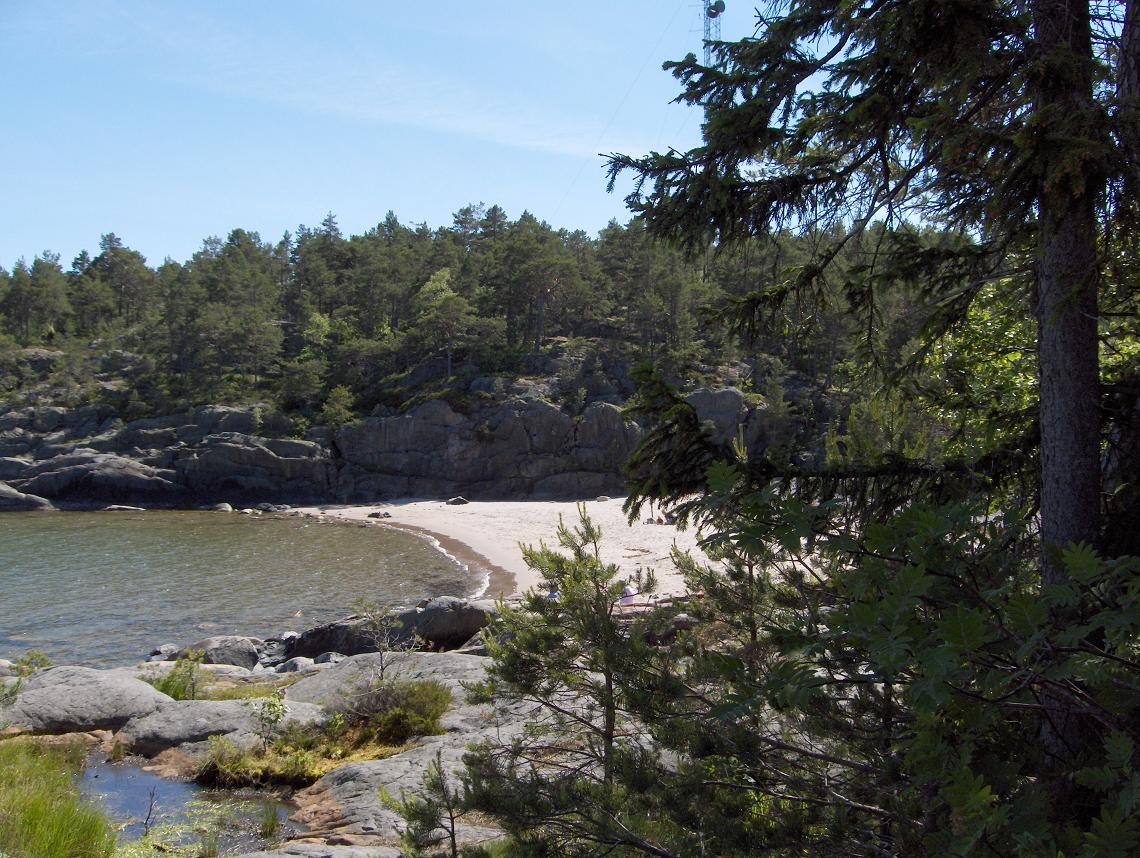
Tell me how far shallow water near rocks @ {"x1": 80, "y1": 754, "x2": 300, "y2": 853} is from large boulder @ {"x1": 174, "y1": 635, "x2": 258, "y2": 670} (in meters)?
8.22

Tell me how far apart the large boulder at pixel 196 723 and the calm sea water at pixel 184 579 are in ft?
29.4

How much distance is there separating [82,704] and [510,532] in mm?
25856

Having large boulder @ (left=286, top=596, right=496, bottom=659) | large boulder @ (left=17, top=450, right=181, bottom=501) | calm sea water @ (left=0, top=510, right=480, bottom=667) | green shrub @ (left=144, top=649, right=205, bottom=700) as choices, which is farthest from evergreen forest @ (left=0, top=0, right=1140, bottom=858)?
large boulder @ (left=17, top=450, right=181, bottom=501)

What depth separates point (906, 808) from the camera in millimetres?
2859

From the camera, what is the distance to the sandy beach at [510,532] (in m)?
25.7

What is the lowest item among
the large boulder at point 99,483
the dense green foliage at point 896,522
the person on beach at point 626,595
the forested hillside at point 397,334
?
the large boulder at point 99,483

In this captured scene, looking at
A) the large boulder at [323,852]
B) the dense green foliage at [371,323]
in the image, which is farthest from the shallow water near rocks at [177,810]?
the dense green foliage at [371,323]

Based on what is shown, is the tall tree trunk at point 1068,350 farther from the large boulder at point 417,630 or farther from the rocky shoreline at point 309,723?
the large boulder at point 417,630

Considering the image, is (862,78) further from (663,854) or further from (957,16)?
(663,854)

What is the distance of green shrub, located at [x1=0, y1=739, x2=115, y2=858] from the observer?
552cm

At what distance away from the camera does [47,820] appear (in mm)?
5770

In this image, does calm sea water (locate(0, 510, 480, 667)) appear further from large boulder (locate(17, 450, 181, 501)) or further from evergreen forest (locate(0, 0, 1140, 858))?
evergreen forest (locate(0, 0, 1140, 858))

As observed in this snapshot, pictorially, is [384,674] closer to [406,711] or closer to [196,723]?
[406,711]

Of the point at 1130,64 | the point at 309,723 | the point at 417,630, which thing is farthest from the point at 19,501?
the point at 1130,64
